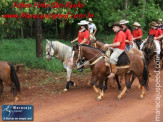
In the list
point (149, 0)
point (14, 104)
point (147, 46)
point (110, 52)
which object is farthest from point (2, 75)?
point (149, 0)

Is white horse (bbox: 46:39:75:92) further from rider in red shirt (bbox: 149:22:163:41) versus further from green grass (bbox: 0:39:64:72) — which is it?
rider in red shirt (bbox: 149:22:163:41)

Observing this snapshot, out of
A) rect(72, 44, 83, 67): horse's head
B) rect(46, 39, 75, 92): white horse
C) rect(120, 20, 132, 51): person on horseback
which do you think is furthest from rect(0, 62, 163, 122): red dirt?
rect(120, 20, 132, 51): person on horseback

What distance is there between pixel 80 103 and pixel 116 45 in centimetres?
234

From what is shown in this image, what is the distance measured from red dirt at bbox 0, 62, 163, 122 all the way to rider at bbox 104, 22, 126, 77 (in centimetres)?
124

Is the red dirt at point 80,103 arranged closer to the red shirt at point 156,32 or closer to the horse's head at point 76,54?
the horse's head at point 76,54

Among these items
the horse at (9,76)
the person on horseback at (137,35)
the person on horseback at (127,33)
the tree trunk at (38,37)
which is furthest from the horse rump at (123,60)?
the tree trunk at (38,37)

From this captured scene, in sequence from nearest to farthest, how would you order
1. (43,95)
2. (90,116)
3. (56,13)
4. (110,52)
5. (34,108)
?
(90,116) < (34,108) < (110,52) < (43,95) < (56,13)

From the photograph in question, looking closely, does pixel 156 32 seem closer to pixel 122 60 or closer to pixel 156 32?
pixel 156 32

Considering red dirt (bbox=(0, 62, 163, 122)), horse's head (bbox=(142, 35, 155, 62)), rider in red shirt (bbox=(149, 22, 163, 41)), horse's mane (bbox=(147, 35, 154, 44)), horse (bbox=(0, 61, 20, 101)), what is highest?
rider in red shirt (bbox=(149, 22, 163, 41))

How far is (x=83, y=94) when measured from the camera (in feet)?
28.8

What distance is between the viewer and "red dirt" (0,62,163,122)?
22.1 ft

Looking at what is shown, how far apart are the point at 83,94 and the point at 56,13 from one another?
13.7ft

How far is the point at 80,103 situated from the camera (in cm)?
788

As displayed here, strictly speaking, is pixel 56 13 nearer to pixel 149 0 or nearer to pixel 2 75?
pixel 2 75
